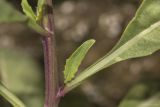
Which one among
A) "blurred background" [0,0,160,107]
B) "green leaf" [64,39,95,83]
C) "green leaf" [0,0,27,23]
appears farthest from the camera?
"blurred background" [0,0,160,107]

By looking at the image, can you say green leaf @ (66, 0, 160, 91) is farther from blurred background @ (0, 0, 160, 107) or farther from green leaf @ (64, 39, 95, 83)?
blurred background @ (0, 0, 160, 107)

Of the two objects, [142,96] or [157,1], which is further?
[142,96]

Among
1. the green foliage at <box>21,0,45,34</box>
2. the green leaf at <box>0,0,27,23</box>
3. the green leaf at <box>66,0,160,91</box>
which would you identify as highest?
the green leaf at <box>0,0,27,23</box>

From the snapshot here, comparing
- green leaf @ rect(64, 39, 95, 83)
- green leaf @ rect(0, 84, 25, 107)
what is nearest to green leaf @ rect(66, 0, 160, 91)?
green leaf @ rect(64, 39, 95, 83)

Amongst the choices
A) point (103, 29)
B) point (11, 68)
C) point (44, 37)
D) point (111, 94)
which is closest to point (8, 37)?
point (103, 29)

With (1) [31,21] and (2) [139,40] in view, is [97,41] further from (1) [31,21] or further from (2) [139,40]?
(1) [31,21]

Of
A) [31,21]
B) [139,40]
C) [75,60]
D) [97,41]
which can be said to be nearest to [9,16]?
[31,21]

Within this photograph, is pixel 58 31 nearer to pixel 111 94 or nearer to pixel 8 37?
pixel 8 37
